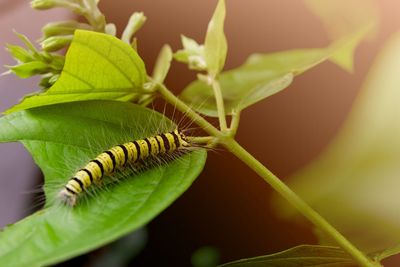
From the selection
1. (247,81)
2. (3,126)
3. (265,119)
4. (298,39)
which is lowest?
(3,126)

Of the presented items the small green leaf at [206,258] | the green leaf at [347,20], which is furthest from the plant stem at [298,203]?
the small green leaf at [206,258]

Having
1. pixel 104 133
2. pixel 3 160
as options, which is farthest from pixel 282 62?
pixel 3 160

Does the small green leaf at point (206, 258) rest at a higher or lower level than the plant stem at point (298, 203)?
higher

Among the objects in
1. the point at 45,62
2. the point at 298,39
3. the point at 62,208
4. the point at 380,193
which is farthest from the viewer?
the point at 298,39

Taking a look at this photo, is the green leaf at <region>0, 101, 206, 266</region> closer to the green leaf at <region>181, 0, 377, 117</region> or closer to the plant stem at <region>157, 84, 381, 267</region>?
the plant stem at <region>157, 84, 381, 267</region>

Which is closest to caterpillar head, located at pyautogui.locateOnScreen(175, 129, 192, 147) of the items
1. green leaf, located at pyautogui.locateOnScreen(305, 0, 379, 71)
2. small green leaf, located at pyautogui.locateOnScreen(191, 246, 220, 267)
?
green leaf, located at pyautogui.locateOnScreen(305, 0, 379, 71)

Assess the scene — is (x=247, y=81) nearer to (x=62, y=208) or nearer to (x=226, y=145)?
(x=226, y=145)

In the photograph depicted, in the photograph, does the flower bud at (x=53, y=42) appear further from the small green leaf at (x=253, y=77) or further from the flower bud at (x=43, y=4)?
the small green leaf at (x=253, y=77)
